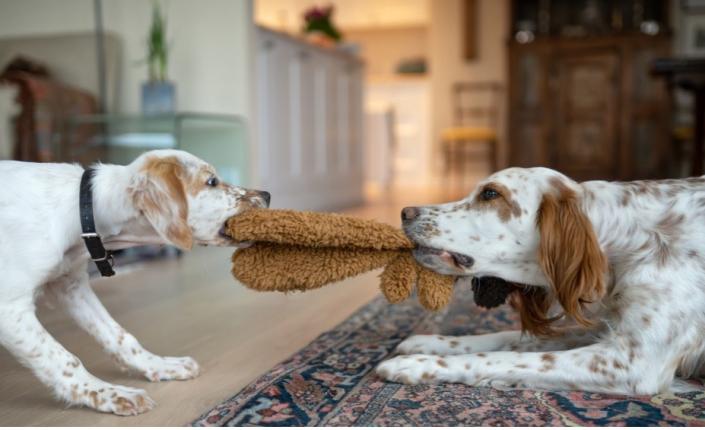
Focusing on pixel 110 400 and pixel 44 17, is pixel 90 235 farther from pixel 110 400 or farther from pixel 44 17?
pixel 44 17

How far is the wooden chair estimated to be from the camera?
32.5ft

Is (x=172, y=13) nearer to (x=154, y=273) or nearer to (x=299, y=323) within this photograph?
(x=154, y=273)

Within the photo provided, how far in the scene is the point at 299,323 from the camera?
2498mm

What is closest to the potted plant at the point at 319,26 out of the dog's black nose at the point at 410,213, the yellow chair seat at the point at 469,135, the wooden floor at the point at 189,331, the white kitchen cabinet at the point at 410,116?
the yellow chair seat at the point at 469,135

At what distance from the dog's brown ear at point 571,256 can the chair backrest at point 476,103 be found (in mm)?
8549

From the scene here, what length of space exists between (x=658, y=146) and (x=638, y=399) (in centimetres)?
840

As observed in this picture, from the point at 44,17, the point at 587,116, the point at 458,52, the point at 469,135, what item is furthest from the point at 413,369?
the point at 458,52

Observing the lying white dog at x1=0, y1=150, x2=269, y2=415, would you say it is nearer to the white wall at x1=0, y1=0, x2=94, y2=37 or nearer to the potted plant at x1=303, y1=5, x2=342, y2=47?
the white wall at x1=0, y1=0, x2=94, y2=37

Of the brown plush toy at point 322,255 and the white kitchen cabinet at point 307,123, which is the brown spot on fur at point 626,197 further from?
the white kitchen cabinet at point 307,123

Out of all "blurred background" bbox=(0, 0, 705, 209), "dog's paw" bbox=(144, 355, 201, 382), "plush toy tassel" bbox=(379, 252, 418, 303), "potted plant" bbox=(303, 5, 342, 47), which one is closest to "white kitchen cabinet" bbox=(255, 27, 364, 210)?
"blurred background" bbox=(0, 0, 705, 209)

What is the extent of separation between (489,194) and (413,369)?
49 cm

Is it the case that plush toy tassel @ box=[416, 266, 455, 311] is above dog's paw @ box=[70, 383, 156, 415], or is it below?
above

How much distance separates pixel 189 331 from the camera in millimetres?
2404

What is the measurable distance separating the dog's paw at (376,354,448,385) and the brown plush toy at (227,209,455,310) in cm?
14
